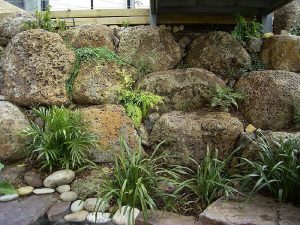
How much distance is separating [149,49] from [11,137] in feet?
8.52

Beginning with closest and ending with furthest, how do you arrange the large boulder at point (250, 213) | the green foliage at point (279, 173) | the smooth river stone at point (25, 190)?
the large boulder at point (250, 213) < the green foliage at point (279, 173) < the smooth river stone at point (25, 190)

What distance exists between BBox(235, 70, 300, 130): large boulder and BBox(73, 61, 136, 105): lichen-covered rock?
197 cm

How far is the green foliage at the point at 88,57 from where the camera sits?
495 centimetres

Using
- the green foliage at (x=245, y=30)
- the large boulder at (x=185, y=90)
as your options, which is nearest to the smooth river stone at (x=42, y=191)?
the large boulder at (x=185, y=90)

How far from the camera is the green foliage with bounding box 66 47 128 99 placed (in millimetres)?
4948

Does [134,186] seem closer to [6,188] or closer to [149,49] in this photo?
[6,188]

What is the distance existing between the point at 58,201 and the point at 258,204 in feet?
7.23

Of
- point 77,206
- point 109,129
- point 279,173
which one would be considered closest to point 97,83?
point 109,129

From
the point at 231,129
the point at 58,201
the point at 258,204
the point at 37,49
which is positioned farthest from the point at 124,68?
the point at 258,204

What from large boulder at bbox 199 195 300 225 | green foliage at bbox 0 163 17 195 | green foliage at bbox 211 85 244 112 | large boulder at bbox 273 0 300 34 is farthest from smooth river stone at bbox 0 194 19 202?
large boulder at bbox 273 0 300 34

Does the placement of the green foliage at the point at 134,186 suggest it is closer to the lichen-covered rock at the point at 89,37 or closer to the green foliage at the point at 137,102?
the green foliage at the point at 137,102

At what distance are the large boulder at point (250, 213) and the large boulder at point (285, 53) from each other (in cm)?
265

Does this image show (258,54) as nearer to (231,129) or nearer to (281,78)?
(281,78)

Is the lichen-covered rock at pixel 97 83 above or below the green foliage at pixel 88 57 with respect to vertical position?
below
